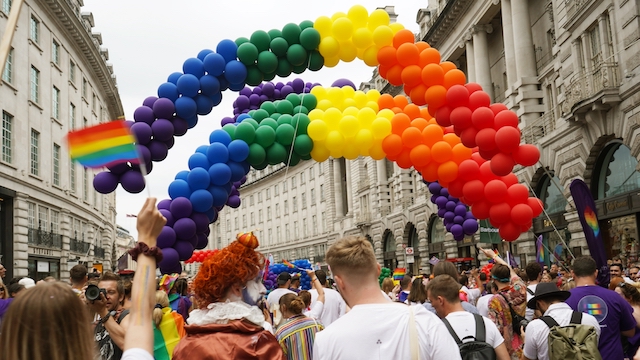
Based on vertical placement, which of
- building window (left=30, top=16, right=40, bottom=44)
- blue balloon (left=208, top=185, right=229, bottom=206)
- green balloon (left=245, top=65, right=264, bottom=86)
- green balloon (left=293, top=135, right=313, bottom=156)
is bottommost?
blue balloon (left=208, top=185, right=229, bottom=206)

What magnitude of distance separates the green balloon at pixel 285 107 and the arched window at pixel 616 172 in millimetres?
11525

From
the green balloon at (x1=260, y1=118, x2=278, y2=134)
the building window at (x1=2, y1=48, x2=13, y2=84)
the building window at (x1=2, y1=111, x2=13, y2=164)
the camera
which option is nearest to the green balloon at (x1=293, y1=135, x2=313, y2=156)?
the green balloon at (x1=260, y1=118, x2=278, y2=134)

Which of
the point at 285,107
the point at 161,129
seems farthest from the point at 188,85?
the point at 285,107

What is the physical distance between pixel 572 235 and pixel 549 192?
396 cm

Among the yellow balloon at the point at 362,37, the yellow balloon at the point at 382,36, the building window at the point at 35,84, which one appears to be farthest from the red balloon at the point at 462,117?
the building window at the point at 35,84

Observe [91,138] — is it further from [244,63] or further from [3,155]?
[3,155]

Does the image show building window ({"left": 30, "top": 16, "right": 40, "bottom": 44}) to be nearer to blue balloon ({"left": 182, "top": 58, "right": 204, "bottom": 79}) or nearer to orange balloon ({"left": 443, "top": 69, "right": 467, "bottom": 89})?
blue balloon ({"left": 182, "top": 58, "right": 204, "bottom": 79})

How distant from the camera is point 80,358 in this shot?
1.94 metres

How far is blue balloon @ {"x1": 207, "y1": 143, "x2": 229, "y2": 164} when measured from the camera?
885 cm

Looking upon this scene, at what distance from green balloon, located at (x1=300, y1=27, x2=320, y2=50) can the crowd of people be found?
4.09 m

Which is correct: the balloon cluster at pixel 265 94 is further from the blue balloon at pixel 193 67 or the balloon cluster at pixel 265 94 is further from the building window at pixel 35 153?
the building window at pixel 35 153

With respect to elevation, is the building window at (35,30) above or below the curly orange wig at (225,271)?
above

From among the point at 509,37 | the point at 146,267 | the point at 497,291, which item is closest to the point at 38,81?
the point at 509,37

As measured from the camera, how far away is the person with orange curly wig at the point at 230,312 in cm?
352
